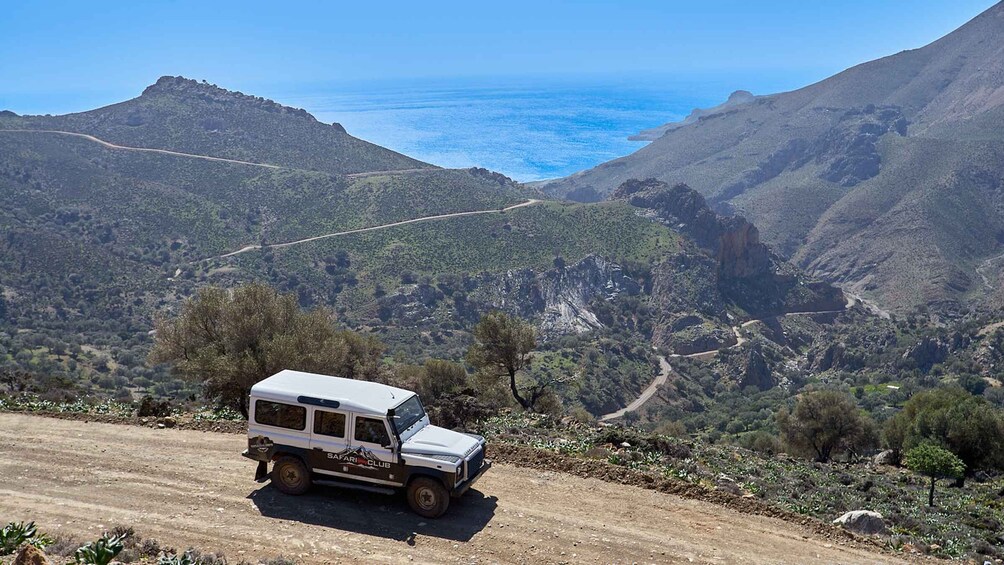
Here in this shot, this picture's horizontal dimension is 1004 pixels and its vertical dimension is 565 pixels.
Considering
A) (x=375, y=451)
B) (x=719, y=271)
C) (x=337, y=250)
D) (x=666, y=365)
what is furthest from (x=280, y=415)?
(x=719, y=271)

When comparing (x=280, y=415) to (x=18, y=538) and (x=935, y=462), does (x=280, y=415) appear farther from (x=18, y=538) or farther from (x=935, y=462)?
(x=935, y=462)

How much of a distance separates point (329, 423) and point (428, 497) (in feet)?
6.93

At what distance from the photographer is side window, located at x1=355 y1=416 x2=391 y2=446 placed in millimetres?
12534

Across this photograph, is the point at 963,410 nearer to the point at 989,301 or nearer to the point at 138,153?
the point at 989,301

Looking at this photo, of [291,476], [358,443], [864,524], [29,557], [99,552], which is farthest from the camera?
[864,524]

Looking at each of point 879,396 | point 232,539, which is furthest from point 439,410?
point 879,396

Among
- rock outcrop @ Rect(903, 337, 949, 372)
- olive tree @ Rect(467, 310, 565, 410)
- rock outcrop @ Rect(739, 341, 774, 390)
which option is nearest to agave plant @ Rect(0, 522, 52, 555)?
olive tree @ Rect(467, 310, 565, 410)

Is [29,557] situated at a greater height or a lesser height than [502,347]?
greater

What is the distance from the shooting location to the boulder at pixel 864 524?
44.7 feet

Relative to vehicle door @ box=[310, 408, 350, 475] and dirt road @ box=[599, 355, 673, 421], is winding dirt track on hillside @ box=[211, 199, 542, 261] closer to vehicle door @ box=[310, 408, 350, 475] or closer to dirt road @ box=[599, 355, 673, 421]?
dirt road @ box=[599, 355, 673, 421]

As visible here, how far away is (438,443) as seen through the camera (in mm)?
12820

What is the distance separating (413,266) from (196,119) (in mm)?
57135

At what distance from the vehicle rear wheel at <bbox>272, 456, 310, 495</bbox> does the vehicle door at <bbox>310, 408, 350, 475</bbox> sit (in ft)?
1.10

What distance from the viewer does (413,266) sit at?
80.2 metres
